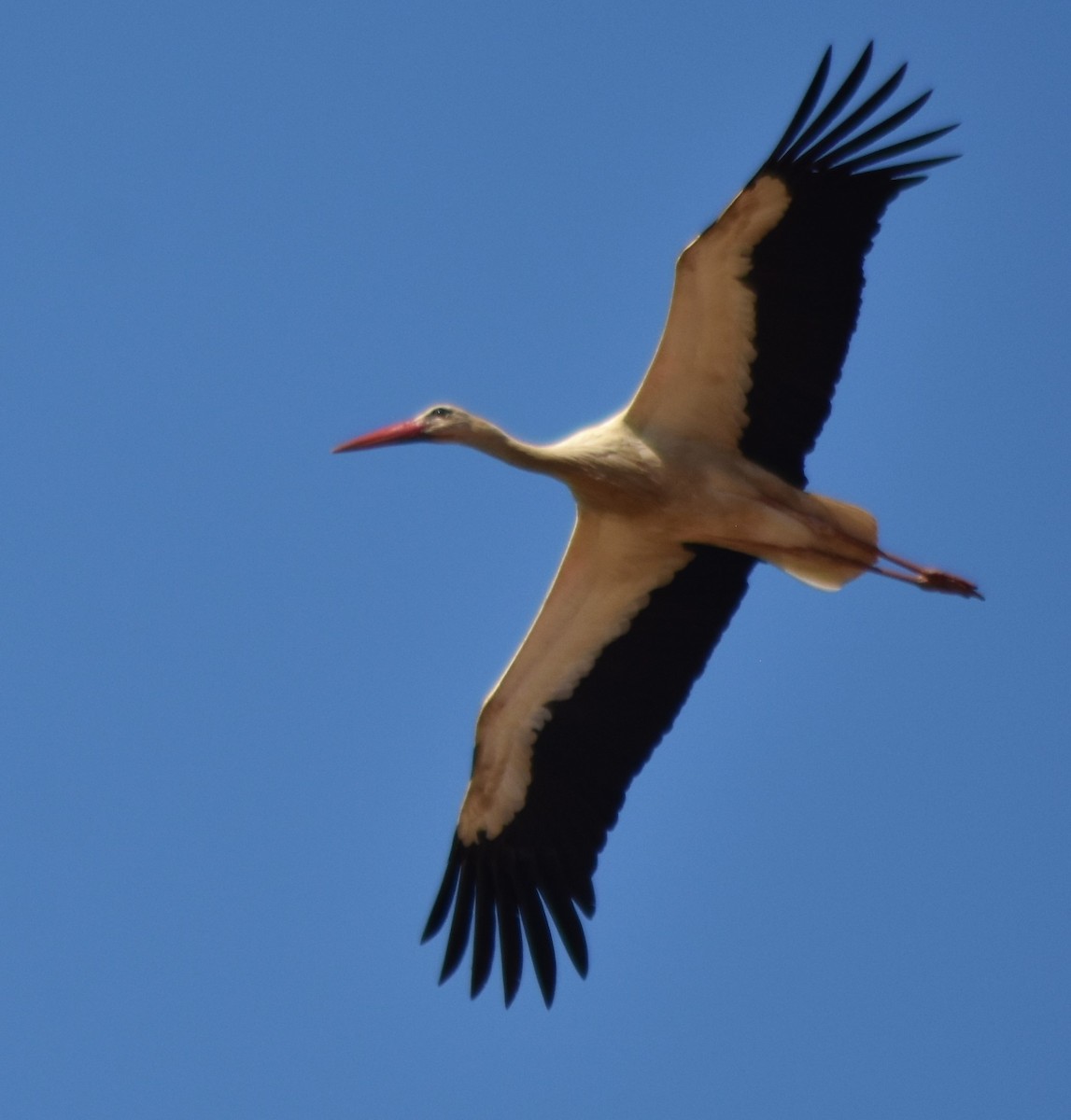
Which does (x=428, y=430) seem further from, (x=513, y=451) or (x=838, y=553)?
(x=838, y=553)

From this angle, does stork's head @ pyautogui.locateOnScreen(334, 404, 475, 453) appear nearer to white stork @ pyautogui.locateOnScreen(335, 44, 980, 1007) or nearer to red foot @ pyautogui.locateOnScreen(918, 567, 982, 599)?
white stork @ pyautogui.locateOnScreen(335, 44, 980, 1007)

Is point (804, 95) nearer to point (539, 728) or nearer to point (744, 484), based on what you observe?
point (744, 484)

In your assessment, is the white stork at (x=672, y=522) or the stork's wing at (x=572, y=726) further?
the stork's wing at (x=572, y=726)

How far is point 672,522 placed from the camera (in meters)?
9.76

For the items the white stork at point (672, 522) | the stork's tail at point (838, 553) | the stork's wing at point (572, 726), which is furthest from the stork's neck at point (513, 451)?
the stork's tail at point (838, 553)

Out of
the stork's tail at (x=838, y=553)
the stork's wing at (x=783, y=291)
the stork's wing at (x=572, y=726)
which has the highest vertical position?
the stork's wing at (x=783, y=291)

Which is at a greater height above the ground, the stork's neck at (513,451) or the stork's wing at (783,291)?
the stork's wing at (783,291)

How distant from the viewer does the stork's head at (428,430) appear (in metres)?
9.81

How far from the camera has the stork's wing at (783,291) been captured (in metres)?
9.35

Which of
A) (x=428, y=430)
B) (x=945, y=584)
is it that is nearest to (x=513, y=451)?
(x=428, y=430)

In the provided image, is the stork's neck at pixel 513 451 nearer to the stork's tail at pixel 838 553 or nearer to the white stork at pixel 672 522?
the white stork at pixel 672 522

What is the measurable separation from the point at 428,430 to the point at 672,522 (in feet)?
3.56

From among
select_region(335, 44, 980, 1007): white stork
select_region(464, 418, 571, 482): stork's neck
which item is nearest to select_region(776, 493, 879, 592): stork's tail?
select_region(335, 44, 980, 1007): white stork

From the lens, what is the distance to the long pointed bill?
9.91 meters
